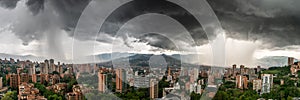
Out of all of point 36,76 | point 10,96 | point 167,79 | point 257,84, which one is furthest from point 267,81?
point 10,96

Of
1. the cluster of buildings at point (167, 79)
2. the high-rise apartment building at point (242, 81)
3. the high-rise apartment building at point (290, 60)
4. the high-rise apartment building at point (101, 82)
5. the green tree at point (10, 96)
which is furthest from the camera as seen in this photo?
the high-rise apartment building at point (290, 60)

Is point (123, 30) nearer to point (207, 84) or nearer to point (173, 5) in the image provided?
point (173, 5)

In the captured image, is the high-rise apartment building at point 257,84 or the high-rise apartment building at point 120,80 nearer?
the high-rise apartment building at point 120,80

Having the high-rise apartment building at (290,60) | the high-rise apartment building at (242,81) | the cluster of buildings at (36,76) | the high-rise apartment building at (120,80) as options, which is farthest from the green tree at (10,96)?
the high-rise apartment building at (290,60)

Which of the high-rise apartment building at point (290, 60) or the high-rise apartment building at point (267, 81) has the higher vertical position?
the high-rise apartment building at point (290, 60)

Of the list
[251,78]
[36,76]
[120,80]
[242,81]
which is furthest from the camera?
[251,78]

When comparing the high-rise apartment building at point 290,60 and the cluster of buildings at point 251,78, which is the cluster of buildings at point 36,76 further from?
the high-rise apartment building at point 290,60

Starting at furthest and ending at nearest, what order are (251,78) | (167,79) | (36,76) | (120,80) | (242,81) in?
(251,78) < (242,81) < (36,76) < (120,80) < (167,79)

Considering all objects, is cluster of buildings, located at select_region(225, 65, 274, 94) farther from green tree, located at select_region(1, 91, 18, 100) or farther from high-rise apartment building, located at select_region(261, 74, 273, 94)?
green tree, located at select_region(1, 91, 18, 100)

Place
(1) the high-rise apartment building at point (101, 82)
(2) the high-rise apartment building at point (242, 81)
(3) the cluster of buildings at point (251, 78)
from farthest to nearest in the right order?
(2) the high-rise apartment building at point (242, 81) < (3) the cluster of buildings at point (251, 78) < (1) the high-rise apartment building at point (101, 82)

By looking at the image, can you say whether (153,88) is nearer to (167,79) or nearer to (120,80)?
(167,79)

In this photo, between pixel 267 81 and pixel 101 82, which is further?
pixel 267 81
